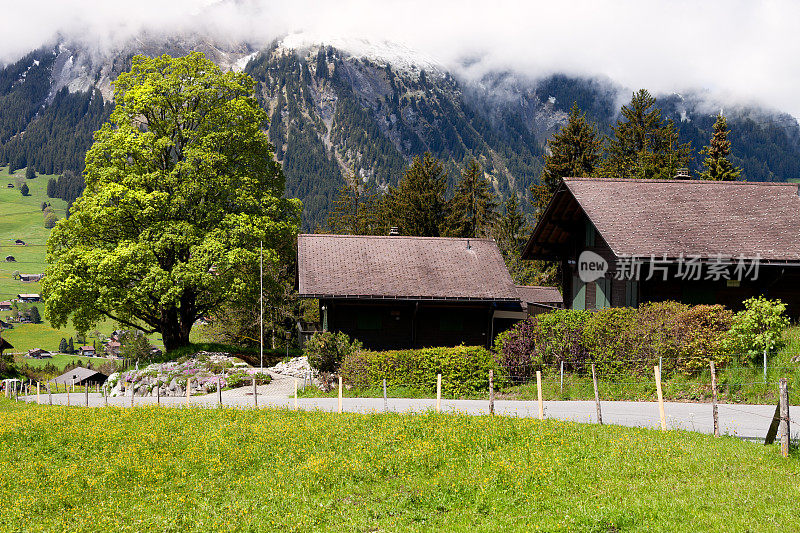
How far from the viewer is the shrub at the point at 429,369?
84.4 feet

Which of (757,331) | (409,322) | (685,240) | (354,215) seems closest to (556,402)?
(757,331)

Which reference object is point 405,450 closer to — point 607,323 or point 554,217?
point 607,323

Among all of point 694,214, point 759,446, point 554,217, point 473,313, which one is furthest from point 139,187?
point 759,446

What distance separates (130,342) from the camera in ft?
207

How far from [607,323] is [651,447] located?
1261 cm

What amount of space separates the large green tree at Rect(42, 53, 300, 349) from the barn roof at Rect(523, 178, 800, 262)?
16.1 metres

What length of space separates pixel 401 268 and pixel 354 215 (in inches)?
1490

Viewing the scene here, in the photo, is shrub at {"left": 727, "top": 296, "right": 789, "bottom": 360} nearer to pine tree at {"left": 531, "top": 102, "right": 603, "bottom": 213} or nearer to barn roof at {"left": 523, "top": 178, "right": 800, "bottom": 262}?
barn roof at {"left": 523, "top": 178, "right": 800, "bottom": 262}

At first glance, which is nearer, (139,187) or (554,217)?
(554,217)

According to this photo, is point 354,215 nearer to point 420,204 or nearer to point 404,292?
point 420,204

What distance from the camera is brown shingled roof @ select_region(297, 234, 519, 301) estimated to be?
33.7m

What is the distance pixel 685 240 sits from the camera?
90.7ft

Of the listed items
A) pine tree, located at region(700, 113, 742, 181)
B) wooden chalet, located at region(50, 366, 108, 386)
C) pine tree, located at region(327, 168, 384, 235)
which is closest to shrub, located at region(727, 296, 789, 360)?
pine tree, located at region(700, 113, 742, 181)

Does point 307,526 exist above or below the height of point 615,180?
below
